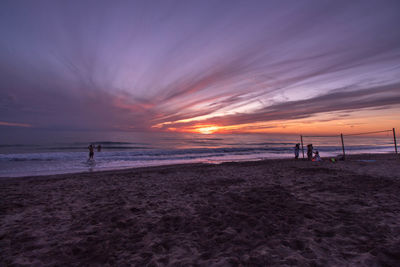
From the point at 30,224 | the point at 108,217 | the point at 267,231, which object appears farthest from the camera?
the point at 108,217

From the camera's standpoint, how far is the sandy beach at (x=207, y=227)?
341 centimetres

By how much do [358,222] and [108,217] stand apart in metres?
6.99

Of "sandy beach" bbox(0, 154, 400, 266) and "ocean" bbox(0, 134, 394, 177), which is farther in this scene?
"ocean" bbox(0, 134, 394, 177)

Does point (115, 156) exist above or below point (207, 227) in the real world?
above

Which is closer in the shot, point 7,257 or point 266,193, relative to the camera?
point 7,257

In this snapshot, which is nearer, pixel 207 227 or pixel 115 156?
pixel 207 227

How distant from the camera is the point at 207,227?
4.68 m

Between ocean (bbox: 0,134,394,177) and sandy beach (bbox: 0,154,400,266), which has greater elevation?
ocean (bbox: 0,134,394,177)

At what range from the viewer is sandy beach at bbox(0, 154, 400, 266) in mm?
3410

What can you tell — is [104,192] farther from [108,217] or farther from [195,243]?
[195,243]

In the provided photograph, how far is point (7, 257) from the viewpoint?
3568 mm

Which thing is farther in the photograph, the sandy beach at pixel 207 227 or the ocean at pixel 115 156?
the ocean at pixel 115 156

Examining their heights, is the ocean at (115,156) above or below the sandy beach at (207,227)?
above

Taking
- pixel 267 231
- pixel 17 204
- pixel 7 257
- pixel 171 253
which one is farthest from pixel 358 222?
pixel 17 204
